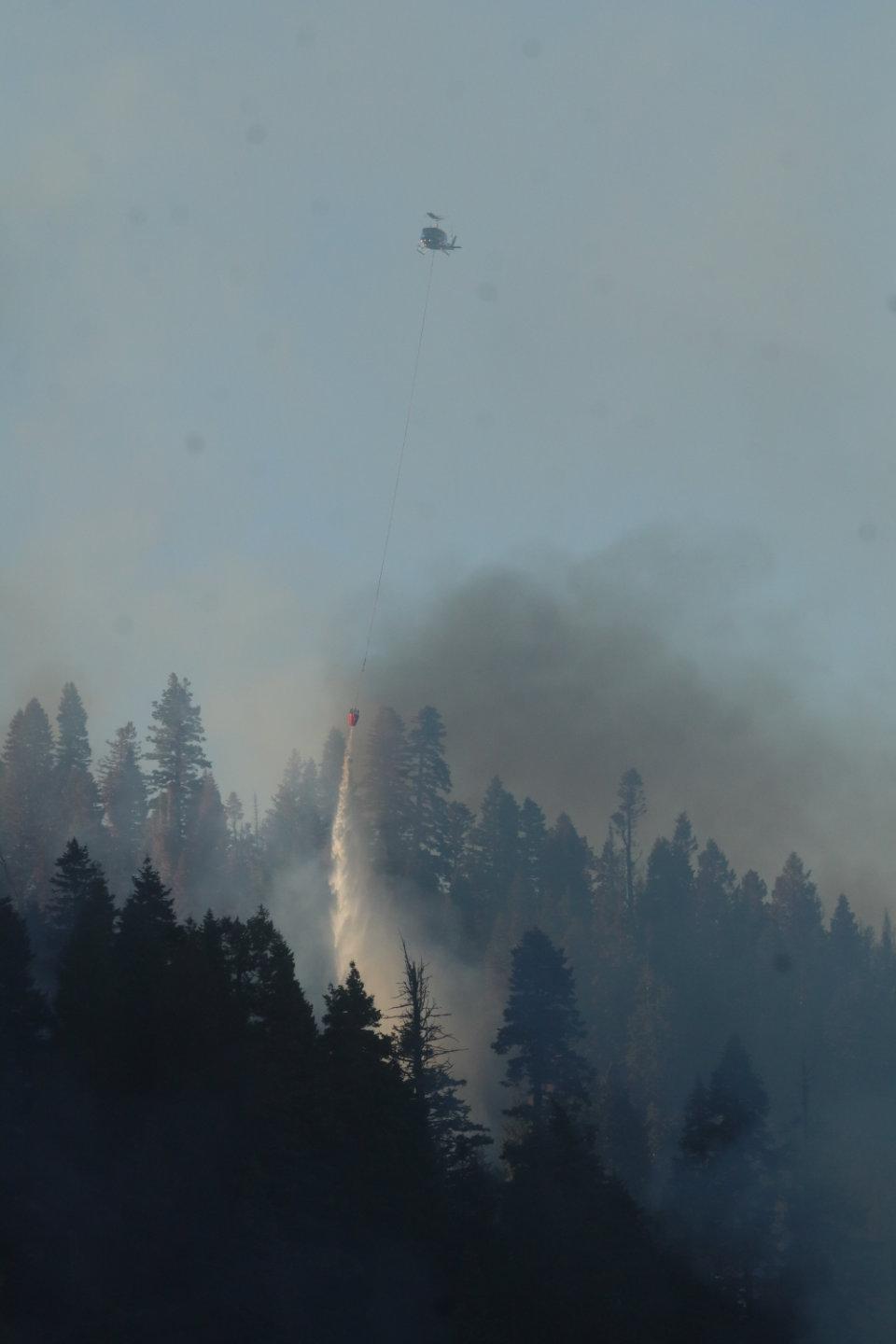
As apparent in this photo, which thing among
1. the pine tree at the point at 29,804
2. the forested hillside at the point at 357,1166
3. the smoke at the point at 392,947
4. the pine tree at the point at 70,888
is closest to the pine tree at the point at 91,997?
the forested hillside at the point at 357,1166

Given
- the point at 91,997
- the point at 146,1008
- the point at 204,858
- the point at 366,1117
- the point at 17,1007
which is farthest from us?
the point at 204,858

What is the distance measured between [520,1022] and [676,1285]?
644 inches

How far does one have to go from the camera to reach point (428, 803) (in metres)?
121

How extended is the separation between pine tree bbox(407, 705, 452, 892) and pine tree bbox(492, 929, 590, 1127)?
155ft

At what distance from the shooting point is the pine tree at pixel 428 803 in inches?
4668

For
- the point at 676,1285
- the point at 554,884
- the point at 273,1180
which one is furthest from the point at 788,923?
the point at 273,1180

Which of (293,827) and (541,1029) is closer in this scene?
(541,1029)

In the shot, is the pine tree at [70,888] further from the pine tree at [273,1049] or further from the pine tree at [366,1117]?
the pine tree at [366,1117]

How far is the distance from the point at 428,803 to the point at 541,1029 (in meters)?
52.6

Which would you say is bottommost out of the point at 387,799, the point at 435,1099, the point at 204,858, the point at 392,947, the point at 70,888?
the point at 435,1099

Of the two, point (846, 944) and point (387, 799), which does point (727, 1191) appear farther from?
point (846, 944)

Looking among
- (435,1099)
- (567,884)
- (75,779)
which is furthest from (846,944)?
(435,1099)

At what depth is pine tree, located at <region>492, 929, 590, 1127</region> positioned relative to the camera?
6800cm

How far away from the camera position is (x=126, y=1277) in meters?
42.6
